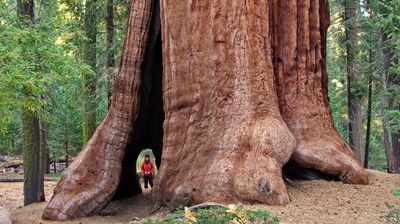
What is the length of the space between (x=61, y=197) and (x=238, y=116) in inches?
164

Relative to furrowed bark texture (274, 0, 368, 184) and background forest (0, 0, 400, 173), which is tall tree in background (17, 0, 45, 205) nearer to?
background forest (0, 0, 400, 173)

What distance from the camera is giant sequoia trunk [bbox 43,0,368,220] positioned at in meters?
7.60

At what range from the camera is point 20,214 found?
11.2 metres

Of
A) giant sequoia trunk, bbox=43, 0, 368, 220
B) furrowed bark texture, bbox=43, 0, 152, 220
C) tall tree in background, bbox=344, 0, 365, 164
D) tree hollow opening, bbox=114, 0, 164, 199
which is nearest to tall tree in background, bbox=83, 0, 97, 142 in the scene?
tree hollow opening, bbox=114, 0, 164, 199

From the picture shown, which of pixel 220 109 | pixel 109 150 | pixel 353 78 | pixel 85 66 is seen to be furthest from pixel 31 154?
pixel 353 78

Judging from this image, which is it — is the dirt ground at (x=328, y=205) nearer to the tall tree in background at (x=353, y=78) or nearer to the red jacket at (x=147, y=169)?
the red jacket at (x=147, y=169)

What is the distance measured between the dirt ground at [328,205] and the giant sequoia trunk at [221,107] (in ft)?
1.08

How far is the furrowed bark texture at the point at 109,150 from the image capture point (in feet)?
32.2

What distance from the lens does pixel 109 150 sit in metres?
10.2

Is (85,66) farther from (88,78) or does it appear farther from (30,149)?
(88,78)

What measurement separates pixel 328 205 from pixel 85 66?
277 inches

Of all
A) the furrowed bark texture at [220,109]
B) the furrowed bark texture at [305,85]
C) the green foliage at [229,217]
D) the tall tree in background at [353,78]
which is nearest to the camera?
the green foliage at [229,217]

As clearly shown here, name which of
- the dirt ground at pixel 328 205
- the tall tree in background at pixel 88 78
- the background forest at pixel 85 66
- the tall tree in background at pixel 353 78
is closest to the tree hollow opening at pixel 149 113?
the dirt ground at pixel 328 205

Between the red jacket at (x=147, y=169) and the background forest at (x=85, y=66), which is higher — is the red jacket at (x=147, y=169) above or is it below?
below
